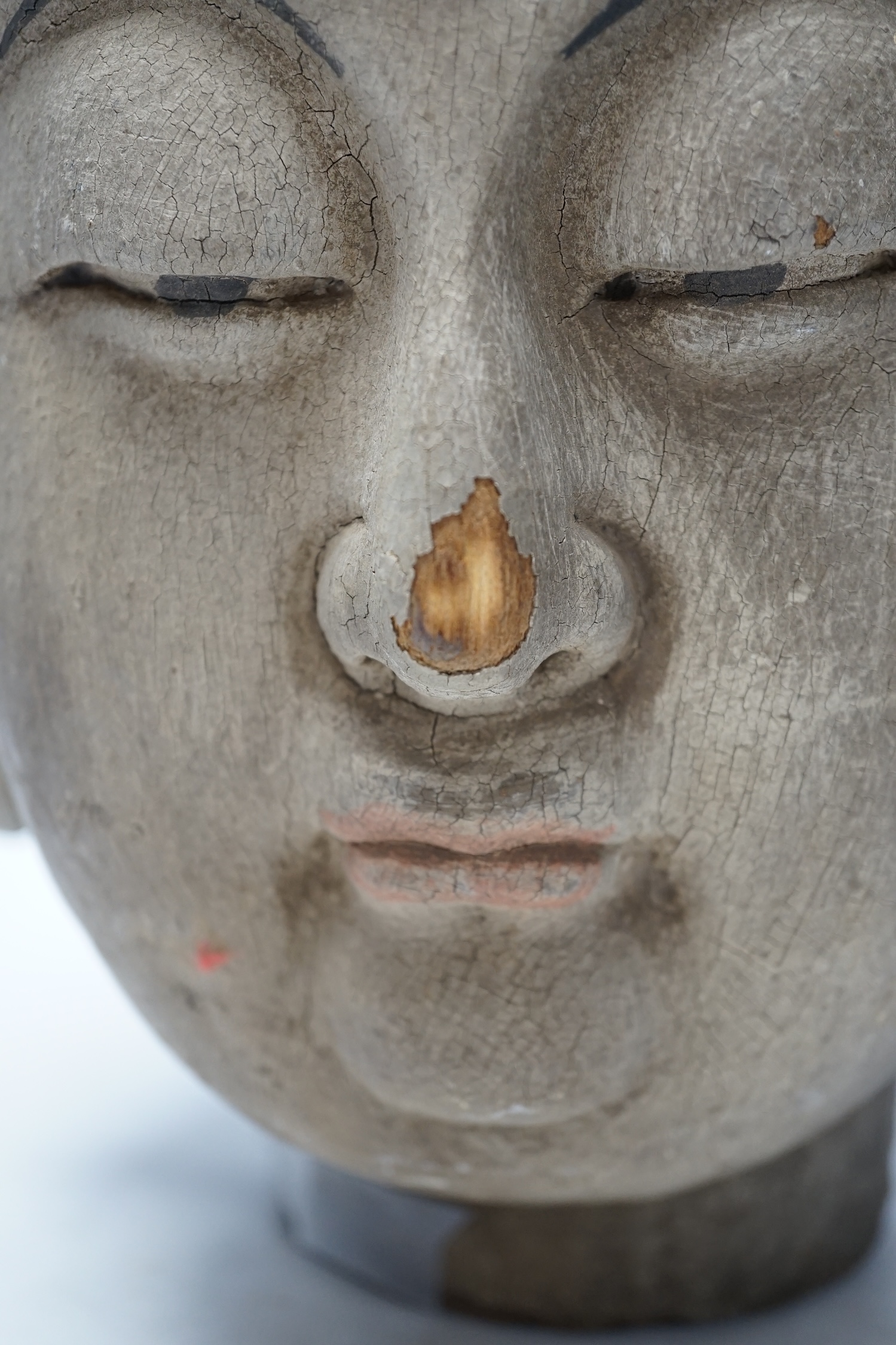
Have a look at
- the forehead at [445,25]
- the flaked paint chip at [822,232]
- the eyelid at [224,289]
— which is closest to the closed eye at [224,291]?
the eyelid at [224,289]

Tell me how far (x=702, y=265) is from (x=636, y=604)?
17 cm

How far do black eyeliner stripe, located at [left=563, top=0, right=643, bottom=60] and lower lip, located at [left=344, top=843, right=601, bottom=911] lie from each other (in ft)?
1.27

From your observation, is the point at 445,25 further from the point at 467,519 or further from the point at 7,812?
the point at 7,812

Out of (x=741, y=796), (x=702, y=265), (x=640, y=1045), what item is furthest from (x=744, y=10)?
(x=640, y=1045)

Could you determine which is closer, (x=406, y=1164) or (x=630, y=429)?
(x=630, y=429)

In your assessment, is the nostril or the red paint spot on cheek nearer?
the nostril

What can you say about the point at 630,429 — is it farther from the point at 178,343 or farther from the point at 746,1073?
the point at 746,1073

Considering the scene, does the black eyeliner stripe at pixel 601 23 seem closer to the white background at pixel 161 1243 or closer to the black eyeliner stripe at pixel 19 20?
the black eyeliner stripe at pixel 19 20

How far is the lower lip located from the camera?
37.9 inches

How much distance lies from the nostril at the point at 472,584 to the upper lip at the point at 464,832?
0.11 metres

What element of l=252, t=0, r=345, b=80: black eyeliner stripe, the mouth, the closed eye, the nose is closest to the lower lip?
the mouth

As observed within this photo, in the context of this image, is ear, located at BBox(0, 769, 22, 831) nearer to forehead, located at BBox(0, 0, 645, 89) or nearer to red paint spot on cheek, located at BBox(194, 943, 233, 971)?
red paint spot on cheek, located at BBox(194, 943, 233, 971)

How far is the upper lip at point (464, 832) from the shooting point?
0.94 metres

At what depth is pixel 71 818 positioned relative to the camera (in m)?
1.08
